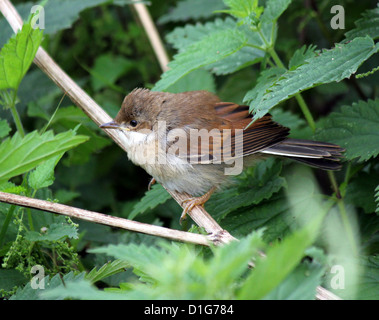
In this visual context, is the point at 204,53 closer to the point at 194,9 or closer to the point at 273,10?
the point at 273,10

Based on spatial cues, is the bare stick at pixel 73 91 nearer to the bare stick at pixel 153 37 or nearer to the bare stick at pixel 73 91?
the bare stick at pixel 73 91

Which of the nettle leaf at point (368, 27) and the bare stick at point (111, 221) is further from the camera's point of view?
the nettle leaf at point (368, 27)

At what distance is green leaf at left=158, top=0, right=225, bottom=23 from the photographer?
4496mm

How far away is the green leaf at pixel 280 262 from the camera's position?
1.34m

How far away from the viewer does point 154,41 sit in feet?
14.4

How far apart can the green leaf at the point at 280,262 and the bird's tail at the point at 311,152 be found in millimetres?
1708

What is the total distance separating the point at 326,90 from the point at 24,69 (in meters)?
2.70

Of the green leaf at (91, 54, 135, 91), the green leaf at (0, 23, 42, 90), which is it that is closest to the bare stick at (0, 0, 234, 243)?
the green leaf at (0, 23, 42, 90)

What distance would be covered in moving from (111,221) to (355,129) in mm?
1639

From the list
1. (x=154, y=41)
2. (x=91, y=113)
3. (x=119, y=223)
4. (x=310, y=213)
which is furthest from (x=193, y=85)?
(x=119, y=223)

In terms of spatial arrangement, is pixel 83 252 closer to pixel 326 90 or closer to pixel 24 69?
pixel 24 69

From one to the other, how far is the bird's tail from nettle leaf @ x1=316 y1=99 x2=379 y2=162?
0.08m

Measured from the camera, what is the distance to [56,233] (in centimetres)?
259

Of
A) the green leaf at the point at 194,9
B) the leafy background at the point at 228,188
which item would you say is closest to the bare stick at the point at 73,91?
the leafy background at the point at 228,188
